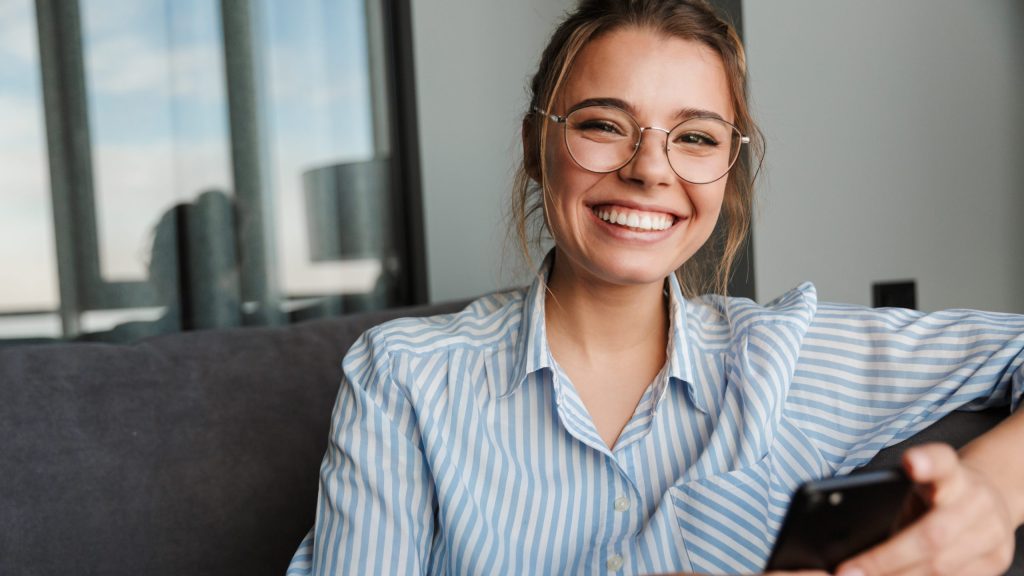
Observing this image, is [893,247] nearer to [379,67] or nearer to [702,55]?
[702,55]

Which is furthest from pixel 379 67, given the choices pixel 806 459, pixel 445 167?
pixel 806 459

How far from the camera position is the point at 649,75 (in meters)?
1.04

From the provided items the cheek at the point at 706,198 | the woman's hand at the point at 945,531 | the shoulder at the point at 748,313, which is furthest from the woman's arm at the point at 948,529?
the cheek at the point at 706,198

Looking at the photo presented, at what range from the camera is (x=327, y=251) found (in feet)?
7.45

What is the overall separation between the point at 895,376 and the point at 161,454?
3.10ft

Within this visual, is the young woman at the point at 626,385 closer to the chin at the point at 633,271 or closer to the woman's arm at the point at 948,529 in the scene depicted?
the chin at the point at 633,271

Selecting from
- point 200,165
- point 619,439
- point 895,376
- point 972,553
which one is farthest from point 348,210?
point 972,553

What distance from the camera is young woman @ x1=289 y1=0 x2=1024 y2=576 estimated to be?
97cm

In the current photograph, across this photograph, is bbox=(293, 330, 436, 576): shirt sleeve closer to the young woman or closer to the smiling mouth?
the young woman

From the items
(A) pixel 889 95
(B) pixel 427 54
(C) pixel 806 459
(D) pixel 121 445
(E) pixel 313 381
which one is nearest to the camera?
(C) pixel 806 459

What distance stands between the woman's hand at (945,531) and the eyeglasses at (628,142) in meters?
0.46

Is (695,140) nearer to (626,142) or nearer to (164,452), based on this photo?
(626,142)

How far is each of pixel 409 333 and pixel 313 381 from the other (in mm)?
326

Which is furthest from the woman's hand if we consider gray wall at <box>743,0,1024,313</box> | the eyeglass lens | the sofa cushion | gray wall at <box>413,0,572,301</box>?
gray wall at <box>413,0,572,301</box>
